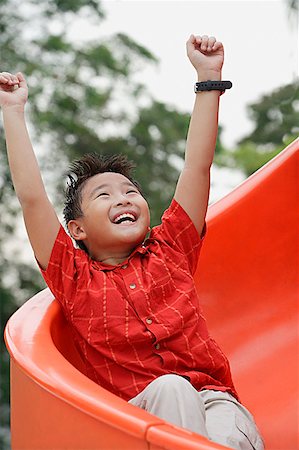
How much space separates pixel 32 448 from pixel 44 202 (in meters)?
0.36

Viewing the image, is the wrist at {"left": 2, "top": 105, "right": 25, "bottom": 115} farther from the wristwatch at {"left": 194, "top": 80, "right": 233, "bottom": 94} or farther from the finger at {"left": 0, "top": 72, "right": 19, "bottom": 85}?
the wristwatch at {"left": 194, "top": 80, "right": 233, "bottom": 94}

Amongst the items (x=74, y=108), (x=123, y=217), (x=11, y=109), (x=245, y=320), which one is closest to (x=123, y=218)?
(x=123, y=217)

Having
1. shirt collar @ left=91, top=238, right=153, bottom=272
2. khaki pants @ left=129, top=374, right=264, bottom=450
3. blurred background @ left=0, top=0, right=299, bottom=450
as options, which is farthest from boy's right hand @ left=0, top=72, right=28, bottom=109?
blurred background @ left=0, top=0, right=299, bottom=450

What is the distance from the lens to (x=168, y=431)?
837mm

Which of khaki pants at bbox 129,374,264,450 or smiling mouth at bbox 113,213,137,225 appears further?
smiling mouth at bbox 113,213,137,225

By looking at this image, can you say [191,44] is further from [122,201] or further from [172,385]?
[172,385]

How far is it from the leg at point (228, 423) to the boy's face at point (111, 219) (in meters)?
0.27

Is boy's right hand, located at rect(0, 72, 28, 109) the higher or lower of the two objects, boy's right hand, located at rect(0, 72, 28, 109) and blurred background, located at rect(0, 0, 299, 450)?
the higher

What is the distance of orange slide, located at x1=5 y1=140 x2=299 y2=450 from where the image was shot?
1.10m

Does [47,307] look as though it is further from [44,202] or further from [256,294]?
[256,294]

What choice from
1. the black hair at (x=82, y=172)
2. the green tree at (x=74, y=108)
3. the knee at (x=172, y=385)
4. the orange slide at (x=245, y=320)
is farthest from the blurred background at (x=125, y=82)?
the knee at (x=172, y=385)

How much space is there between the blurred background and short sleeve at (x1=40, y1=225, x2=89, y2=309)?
3712mm

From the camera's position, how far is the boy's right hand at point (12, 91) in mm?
1280

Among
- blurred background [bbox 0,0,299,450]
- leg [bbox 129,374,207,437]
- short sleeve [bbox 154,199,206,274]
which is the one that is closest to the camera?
leg [bbox 129,374,207,437]
